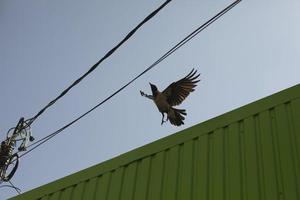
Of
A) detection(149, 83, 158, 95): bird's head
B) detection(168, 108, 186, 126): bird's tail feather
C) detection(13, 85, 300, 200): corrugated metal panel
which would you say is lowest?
detection(13, 85, 300, 200): corrugated metal panel

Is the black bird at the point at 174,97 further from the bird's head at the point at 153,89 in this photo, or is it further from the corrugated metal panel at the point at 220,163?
the corrugated metal panel at the point at 220,163

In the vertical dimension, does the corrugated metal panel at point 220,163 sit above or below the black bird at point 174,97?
below

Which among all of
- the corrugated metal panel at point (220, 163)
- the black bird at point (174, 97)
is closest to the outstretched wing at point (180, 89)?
the black bird at point (174, 97)

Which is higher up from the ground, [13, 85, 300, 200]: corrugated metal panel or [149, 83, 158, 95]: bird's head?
[149, 83, 158, 95]: bird's head

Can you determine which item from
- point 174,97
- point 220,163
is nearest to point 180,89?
point 174,97

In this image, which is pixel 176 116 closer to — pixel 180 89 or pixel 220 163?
pixel 180 89

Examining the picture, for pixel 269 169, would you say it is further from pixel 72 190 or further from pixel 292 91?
pixel 72 190

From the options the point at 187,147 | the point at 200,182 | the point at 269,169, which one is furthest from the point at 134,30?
the point at 269,169

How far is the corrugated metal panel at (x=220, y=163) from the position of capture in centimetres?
456

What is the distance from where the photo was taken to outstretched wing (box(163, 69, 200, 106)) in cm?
775

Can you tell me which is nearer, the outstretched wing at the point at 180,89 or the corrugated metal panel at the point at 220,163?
the corrugated metal panel at the point at 220,163

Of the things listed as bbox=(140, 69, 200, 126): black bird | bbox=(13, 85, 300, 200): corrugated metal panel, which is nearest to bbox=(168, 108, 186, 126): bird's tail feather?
bbox=(140, 69, 200, 126): black bird

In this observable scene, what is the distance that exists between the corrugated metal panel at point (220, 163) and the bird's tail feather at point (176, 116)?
1767 mm

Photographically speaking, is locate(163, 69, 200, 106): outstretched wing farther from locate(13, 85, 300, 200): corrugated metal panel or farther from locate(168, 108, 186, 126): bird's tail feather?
locate(13, 85, 300, 200): corrugated metal panel
